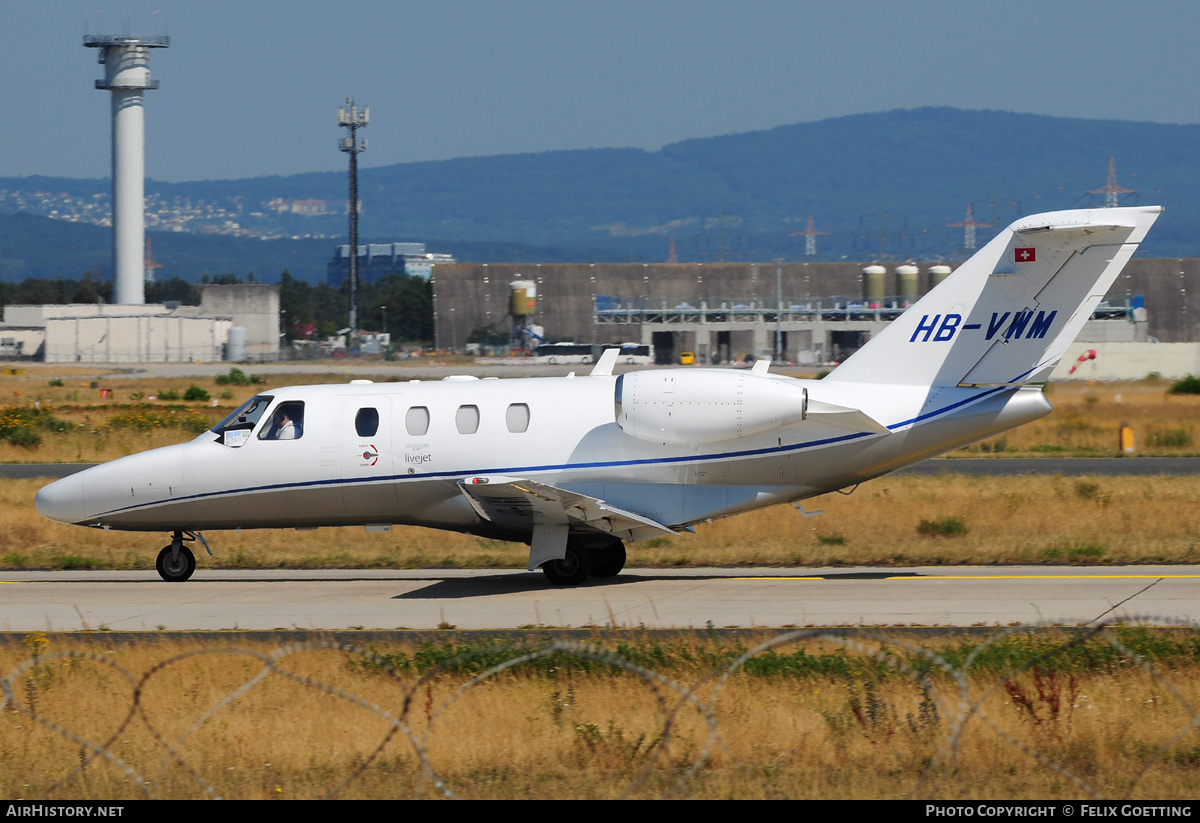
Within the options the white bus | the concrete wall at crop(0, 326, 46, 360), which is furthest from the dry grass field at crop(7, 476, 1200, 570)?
the concrete wall at crop(0, 326, 46, 360)

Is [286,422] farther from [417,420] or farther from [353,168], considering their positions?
[353,168]

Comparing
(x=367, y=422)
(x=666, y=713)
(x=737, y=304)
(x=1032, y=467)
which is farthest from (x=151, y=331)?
(x=666, y=713)

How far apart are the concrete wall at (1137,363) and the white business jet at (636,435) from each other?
55.0m

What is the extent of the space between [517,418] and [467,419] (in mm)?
724

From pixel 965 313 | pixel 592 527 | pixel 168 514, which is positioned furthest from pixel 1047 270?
pixel 168 514

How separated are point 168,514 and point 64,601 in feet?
6.43

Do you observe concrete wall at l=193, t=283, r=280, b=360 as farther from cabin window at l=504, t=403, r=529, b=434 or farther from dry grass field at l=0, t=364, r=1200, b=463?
cabin window at l=504, t=403, r=529, b=434

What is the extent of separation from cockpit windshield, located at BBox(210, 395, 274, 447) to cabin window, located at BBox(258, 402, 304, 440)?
200 mm

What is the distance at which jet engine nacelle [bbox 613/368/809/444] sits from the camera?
17.8 meters

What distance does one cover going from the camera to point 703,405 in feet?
59.1

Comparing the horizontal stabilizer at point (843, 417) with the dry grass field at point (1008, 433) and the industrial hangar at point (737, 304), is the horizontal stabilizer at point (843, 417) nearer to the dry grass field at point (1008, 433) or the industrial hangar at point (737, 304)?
the dry grass field at point (1008, 433)

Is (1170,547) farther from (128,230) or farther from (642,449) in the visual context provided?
(128,230)

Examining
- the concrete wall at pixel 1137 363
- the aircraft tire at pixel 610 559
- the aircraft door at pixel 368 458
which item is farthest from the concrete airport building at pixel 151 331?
the aircraft tire at pixel 610 559

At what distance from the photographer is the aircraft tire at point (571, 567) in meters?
18.7
